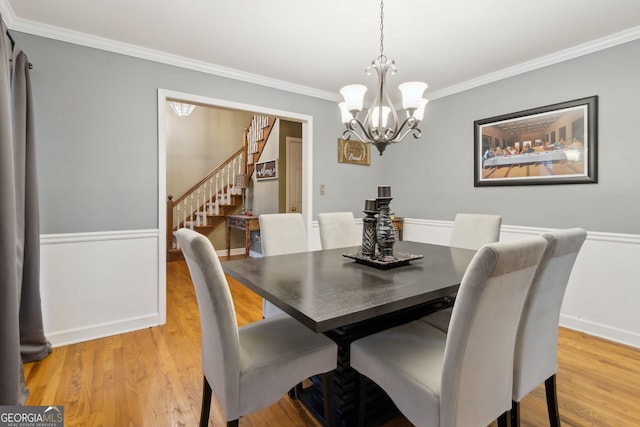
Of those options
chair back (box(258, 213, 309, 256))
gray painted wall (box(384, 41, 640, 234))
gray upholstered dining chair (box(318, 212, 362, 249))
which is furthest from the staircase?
chair back (box(258, 213, 309, 256))

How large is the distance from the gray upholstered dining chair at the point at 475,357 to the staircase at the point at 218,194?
16.5 ft

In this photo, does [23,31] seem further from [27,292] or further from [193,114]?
[193,114]

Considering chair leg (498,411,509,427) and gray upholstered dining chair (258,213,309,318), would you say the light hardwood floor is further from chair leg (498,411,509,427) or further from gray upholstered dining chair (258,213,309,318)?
gray upholstered dining chair (258,213,309,318)

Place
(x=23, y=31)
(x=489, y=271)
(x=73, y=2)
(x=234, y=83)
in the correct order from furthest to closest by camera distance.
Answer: (x=234, y=83)
(x=23, y=31)
(x=73, y=2)
(x=489, y=271)

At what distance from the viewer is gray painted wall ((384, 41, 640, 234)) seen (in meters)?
2.49

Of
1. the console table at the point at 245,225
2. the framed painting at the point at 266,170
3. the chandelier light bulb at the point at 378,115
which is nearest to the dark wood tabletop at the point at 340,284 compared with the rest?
the chandelier light bulb at the point at 378,115

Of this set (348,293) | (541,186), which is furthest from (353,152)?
(348,293)

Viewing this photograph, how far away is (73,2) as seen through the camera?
2084 mm

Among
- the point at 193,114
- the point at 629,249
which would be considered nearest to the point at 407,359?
the point at 629,249

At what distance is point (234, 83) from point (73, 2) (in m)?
1.33

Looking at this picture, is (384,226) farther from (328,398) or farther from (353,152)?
(353,152)

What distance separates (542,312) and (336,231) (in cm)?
165

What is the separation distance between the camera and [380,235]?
1.92 m

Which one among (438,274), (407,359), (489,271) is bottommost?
(407,359)
